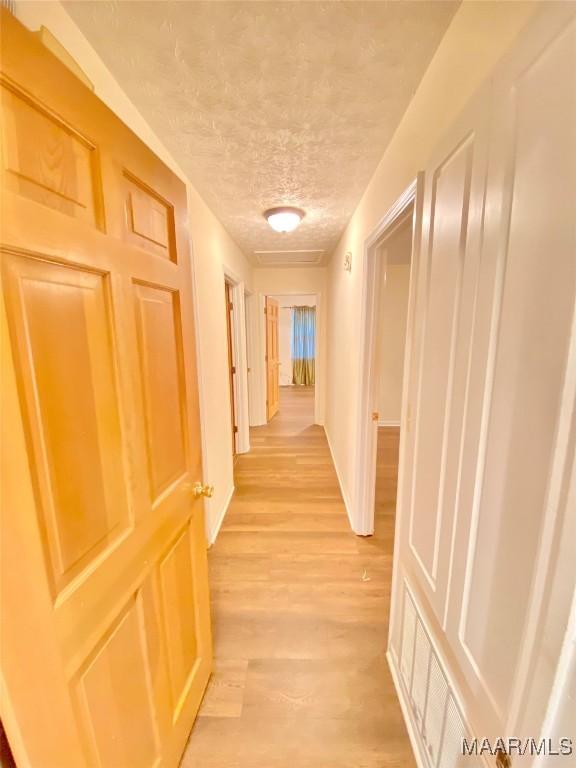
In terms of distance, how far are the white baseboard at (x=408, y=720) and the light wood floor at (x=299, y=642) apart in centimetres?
3

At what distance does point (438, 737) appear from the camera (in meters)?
0.93

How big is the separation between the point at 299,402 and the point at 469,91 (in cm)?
557

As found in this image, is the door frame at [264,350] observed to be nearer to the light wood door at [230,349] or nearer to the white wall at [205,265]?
the light wood door at [230,349]

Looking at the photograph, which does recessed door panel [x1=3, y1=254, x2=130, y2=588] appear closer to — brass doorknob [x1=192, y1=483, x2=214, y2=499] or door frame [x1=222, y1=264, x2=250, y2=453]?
brass doorknob [x1=192, y1=483, x2=214, y2=499]

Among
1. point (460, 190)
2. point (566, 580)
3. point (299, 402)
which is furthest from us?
point (299, 402)

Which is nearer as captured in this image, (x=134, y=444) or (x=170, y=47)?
(x=134, y=444)

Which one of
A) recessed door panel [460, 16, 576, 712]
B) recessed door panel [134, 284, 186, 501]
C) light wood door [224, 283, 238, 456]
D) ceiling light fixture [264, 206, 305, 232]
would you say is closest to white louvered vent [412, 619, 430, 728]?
recessed door panel [460, 16, 576, 712]

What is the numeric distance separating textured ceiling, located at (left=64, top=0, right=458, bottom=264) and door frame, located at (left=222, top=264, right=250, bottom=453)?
1.61m

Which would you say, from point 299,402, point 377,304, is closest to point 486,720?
point 377,304

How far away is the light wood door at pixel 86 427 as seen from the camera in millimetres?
510

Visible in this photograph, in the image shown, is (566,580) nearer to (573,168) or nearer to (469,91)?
(573,168)

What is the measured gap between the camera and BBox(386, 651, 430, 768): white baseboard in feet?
3.43

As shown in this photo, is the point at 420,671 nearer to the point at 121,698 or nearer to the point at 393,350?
the point at 121,698

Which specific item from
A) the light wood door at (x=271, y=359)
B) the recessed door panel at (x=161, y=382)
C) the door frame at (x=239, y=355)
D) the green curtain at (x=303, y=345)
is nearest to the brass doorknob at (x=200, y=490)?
the recessed door panel at (x=161, y=382)
